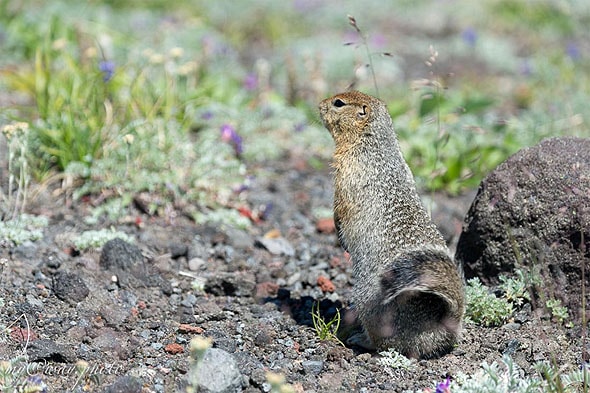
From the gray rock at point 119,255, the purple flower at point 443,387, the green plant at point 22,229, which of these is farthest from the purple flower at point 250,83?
the purple flower at point 443,387

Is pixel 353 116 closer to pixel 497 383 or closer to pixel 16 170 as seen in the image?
pixel 497 383

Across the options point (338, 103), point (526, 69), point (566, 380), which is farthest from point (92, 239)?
point (526, 69)

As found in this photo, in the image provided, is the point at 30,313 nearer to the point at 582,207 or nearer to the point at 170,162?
the point at 170,162

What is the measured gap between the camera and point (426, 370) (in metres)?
4.56

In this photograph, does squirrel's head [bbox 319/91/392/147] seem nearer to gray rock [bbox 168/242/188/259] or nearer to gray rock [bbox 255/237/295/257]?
gray rock [bbox 255/237/295/257]

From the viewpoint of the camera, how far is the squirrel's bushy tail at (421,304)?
4.34 m

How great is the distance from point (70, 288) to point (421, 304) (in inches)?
86.1

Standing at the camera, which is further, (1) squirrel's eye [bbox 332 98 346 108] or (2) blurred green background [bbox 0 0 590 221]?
(2) blurred green background [bbox 0 0 590 221]

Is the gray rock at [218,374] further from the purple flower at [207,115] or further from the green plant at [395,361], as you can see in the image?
the purple flower at [207,115]

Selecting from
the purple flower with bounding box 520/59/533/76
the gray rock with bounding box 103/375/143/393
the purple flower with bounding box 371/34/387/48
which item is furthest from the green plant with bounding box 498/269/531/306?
the purple flower with bounding box 371/34/387/48

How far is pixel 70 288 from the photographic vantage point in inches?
203

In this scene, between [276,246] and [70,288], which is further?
[276,246]

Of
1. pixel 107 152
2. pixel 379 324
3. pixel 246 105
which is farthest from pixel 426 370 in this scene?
pixel 246 105

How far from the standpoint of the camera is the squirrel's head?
5.00 metres
